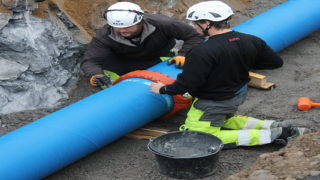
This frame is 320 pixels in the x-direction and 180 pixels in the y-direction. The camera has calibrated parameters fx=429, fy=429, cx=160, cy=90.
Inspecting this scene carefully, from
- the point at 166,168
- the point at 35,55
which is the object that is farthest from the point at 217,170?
the point at 35,55

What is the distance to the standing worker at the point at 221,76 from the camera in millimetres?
3238

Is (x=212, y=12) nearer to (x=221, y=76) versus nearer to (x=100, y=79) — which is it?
(x=221, y=76)

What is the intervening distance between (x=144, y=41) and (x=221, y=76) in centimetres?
137

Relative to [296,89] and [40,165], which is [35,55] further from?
[296,89]

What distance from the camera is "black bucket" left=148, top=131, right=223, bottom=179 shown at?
3.04 metres

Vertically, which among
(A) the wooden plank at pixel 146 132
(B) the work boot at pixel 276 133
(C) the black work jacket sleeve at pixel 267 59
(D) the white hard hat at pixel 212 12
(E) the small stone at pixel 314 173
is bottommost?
(A) the wooden plank at pixel 146 132

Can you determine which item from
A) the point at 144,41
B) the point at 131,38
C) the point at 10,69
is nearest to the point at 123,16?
the point at 131,38

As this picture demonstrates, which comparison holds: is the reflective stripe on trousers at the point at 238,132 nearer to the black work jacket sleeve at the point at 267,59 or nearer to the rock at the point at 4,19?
the black work jacket sleeve at the point at 267,59

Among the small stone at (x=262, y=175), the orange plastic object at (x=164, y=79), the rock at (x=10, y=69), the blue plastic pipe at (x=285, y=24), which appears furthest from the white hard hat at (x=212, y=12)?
the rock at (x=10, y=69)

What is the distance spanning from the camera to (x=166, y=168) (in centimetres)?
313

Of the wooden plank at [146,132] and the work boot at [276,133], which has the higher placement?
the work boot at [276,133]

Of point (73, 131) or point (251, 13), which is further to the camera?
point (251, 13)

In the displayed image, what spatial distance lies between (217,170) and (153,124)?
1167mm

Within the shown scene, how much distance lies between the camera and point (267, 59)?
11.7 ft
